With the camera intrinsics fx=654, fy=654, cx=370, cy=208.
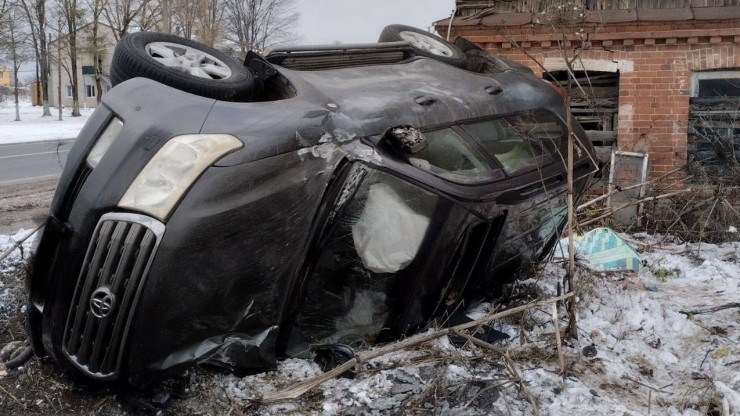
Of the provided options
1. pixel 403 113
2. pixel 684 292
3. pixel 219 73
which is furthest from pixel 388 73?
pixel 684 292

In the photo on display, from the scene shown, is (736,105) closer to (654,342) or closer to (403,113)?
(654,342)

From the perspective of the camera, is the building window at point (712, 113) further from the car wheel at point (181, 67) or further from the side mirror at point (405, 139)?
the car wheel at point (181, 67)

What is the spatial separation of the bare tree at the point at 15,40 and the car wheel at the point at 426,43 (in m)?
31.1

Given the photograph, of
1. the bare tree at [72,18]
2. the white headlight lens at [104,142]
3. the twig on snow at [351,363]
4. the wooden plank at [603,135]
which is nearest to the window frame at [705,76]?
the wooden plank at [603,135]

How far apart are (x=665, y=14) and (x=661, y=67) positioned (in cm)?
67

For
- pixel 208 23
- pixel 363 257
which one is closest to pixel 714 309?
pixel 363 257

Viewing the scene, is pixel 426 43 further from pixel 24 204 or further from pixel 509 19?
pixel 24 204

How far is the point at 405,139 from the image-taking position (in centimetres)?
327

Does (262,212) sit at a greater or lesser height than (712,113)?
greater

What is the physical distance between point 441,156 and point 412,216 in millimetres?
401

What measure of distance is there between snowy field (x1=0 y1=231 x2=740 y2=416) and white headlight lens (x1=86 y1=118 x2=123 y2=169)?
3.48ft

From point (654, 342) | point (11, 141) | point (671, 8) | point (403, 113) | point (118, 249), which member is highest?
point (671, 8)

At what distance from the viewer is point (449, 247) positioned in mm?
3467

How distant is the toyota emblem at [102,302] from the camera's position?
2.73m
